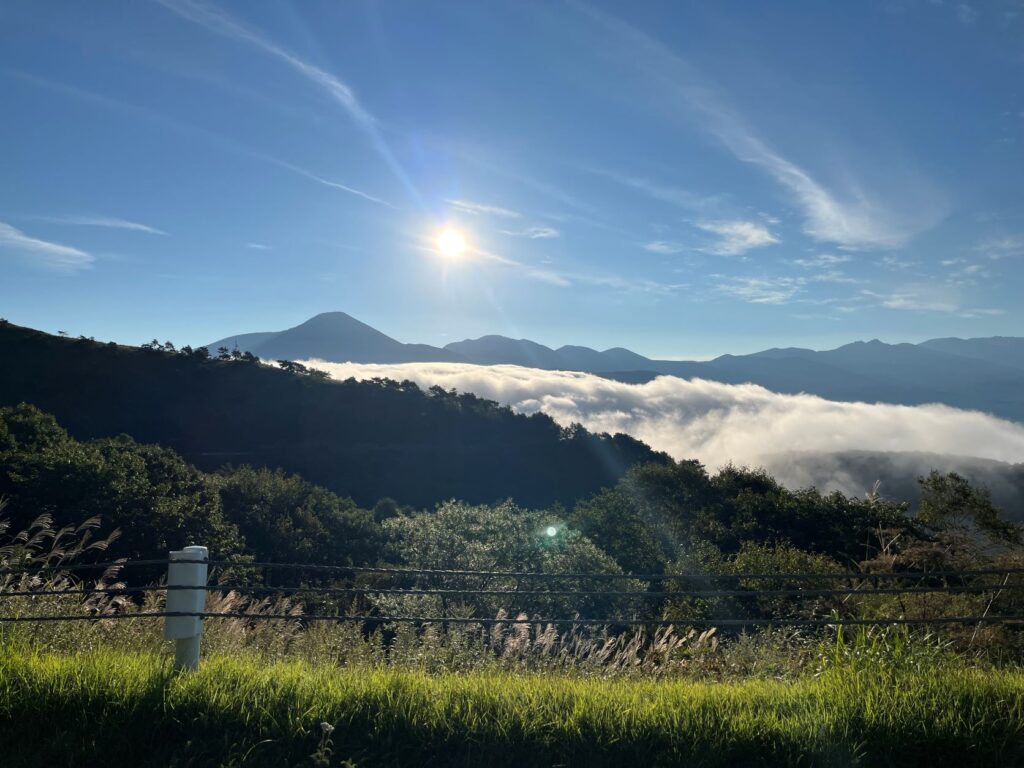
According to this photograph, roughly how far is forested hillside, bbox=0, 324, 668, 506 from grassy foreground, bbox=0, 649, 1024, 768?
56.5 m

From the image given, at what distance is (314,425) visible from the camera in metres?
70.8

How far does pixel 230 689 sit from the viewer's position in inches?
162

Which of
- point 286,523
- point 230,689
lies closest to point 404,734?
point 230,689

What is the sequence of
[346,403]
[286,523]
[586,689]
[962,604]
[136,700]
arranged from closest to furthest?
[136,700] < [586,689] < [962,604] < [286,523] < [346,403]

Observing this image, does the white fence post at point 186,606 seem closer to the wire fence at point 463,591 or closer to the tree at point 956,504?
the wire fence at point 463,591

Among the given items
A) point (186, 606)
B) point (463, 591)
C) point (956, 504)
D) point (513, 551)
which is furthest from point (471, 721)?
point (513, 551)

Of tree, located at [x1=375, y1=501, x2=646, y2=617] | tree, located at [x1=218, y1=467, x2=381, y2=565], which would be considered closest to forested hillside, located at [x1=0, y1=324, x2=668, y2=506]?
tree, located at [x1=218, y1=467, x2=381, y2=565]

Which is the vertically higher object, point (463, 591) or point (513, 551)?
point (463, 591)

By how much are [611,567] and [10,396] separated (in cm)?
5262

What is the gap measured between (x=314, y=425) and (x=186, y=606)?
225ft

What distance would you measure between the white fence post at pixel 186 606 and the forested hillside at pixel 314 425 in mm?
56088

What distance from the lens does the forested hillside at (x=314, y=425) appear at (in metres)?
61.2

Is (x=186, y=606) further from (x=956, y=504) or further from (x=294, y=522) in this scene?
(x=294, y=522)

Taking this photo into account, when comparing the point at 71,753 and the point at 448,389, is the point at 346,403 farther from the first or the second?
the point at 71,753
